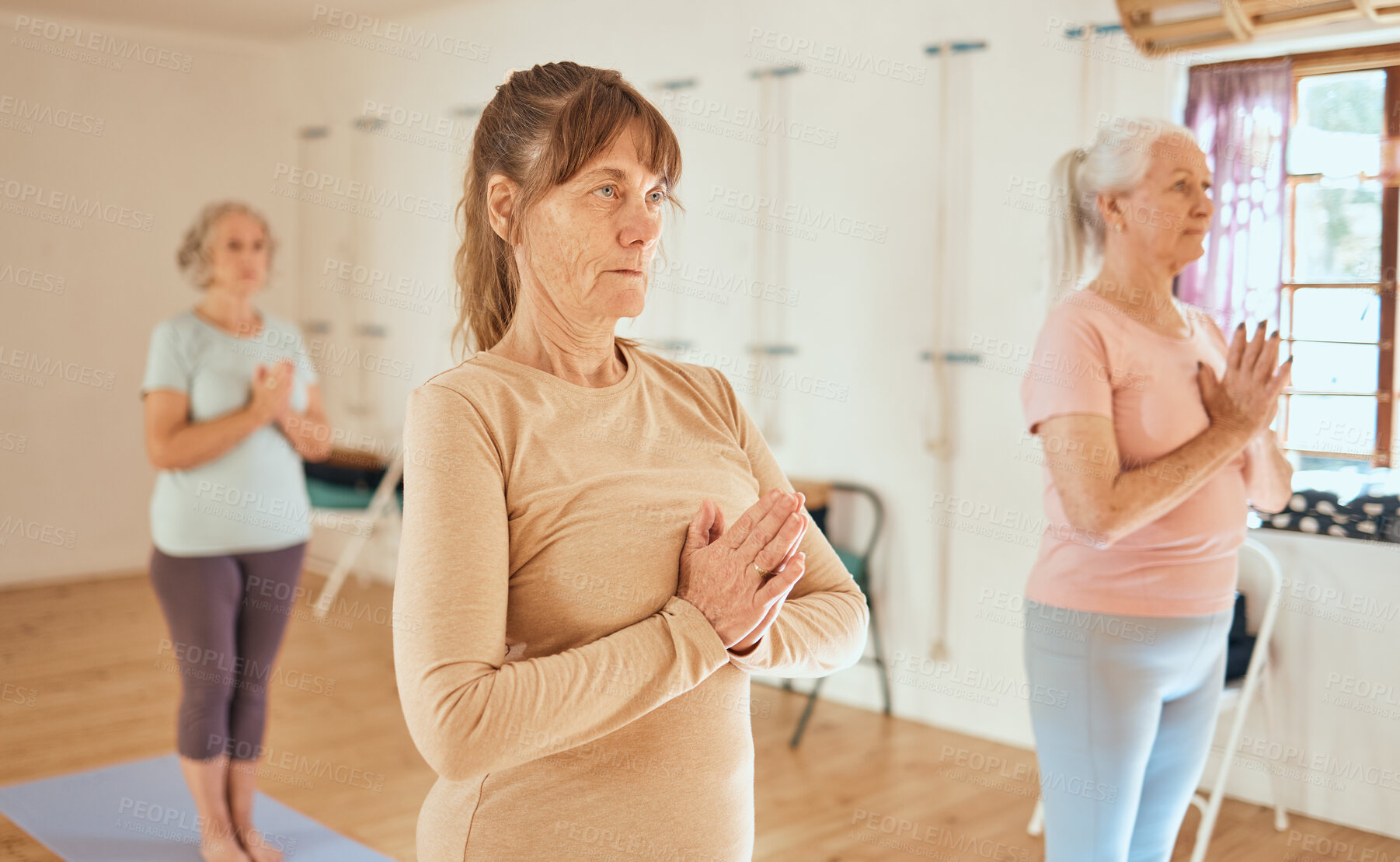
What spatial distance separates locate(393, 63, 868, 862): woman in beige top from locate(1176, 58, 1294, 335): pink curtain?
2611 millimetres

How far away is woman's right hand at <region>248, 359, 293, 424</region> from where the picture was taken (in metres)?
2.81

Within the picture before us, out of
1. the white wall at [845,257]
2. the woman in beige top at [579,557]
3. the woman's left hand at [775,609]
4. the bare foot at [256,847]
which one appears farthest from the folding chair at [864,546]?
Result: the woman's left hand at [775,609]

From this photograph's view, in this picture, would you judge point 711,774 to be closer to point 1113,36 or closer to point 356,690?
point 1113,36

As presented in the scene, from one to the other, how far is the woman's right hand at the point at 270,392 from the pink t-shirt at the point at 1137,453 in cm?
185

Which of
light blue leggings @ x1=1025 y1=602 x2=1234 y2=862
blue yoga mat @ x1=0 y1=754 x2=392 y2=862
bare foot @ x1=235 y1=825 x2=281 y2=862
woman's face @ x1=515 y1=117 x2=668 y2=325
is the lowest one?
blue yoga mat @ x1=0 y1=754 x2=392 y2=862

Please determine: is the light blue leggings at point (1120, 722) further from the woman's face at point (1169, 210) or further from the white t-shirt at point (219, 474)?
the white t-shirt at point (219, 474)

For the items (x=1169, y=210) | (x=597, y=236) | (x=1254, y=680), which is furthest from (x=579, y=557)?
(x=1254, y=680)

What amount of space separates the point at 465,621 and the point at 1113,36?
331cm

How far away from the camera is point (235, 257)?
2.91m

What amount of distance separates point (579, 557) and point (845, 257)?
3.40m

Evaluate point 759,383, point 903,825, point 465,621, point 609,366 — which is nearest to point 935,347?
point 759,383

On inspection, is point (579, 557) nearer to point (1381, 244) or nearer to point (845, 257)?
point (1381, 244)

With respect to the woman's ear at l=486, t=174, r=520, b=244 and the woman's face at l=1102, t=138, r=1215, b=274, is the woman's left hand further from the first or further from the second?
the woman's face at l=1102, t=138, r=1215, b=274

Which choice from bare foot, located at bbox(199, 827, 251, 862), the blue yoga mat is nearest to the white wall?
the blue yoga mat
